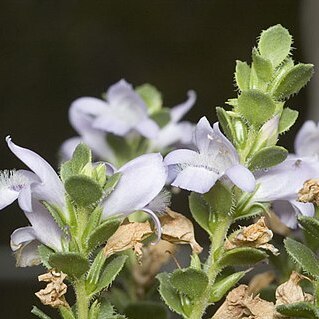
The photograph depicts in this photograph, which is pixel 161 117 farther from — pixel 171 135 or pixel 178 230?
pixel 178 230

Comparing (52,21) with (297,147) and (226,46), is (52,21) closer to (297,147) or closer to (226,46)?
(226,46)

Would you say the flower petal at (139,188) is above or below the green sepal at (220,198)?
above

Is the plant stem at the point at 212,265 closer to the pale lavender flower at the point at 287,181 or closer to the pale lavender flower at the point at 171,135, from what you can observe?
the pale lavender flower at the point at 287,181

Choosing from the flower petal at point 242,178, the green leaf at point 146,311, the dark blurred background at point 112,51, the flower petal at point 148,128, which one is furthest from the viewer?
the dark blurred background at point 112,51

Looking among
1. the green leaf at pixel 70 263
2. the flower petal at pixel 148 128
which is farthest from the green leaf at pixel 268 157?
the flower petal at pixel 148 128

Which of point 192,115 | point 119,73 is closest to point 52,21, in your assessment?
point 119,73

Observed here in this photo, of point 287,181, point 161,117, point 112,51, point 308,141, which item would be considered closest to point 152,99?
point 161,117
